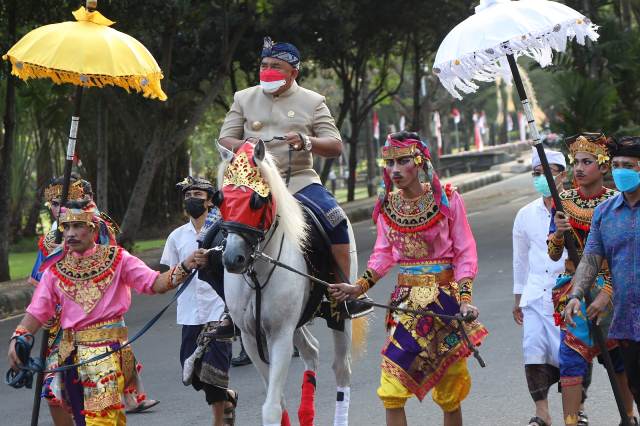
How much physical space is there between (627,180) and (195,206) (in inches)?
138

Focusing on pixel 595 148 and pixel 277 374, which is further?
pixel 595 148

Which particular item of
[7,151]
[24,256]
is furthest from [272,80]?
[24,256]

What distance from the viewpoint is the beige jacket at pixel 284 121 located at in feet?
26.1

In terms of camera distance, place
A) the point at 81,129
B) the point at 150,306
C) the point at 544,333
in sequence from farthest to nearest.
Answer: the point at 81,129, the point at 150,306, the point at 544,333

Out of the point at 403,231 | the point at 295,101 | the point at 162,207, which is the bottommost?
the point at 162,207

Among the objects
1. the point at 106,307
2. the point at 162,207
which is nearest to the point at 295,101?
the point at 106,307

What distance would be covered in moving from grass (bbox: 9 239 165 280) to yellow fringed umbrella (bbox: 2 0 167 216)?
1352cm

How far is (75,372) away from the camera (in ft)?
22.1

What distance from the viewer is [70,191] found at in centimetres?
825

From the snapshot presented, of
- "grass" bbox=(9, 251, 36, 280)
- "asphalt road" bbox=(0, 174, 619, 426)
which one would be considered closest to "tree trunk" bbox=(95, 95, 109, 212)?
"grass" bbox=(9, 251, 36, 280)

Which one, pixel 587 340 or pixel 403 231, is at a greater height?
pixel 403 231

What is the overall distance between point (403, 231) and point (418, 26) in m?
24.3

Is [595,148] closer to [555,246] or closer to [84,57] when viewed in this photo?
[555,246]

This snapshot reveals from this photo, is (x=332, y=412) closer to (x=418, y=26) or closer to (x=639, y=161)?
(x=639, y=161)
